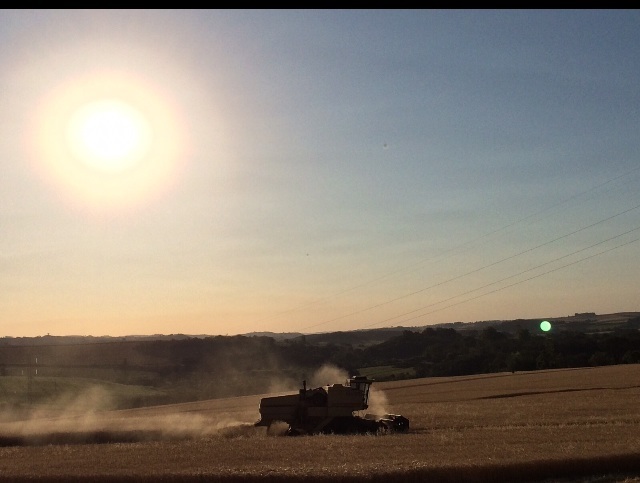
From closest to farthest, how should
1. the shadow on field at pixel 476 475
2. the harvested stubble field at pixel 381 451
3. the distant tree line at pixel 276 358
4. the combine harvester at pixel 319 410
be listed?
1. the shadow on field at pixel 476 475
2. the harvested stubble field at pixel 381 451
3. the combine harvester at pixel 319 410
4. the distant tree line at pixel 276 358

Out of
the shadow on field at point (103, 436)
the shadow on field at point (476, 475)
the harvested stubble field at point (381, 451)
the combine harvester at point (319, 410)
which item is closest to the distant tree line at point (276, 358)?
the shadow on field at point (103, 436)

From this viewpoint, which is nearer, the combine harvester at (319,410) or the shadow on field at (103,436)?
the shadow on field at (103,436)

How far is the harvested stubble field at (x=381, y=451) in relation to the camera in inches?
655

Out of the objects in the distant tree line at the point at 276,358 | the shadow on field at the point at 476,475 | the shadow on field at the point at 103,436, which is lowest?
the shadow on field at the point at 476,475

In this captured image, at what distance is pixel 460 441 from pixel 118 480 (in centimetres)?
1044

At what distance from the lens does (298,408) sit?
31.8m

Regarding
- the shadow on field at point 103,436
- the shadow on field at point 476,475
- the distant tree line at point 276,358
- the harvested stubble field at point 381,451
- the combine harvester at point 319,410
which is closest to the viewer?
the shadow on field at point 476,475

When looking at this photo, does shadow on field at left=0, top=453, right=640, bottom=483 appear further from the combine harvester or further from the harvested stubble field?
the combine harvester

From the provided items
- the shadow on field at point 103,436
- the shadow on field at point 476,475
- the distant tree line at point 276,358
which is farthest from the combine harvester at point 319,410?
the distant tree line at point 276,358

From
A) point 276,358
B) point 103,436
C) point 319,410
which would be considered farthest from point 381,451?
point 276,358

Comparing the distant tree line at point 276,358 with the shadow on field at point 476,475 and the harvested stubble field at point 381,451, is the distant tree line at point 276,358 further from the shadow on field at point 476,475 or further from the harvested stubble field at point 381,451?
the shadow on field at point 476,475

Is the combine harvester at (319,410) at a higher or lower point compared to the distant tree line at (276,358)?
lower

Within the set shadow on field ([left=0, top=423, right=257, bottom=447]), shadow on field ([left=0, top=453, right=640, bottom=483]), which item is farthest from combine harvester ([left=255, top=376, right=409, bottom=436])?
shadow on field ([left=0, top=453, right=640, bottom=483])
